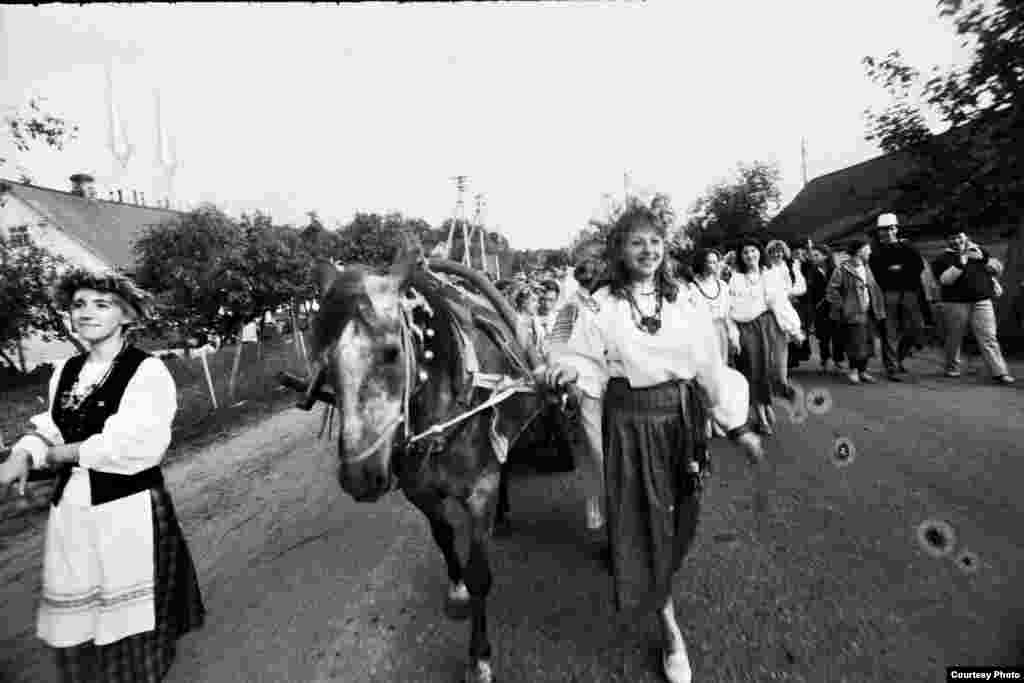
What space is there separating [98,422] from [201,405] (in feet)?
31.6

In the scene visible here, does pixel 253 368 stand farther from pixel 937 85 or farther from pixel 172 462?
pixel 937 85

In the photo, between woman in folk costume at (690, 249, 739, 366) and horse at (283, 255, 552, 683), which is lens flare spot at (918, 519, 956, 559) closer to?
woman in folk costume at (690, 249, 739, 366)

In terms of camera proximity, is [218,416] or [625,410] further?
[218,416]

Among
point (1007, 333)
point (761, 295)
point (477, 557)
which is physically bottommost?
point (477, 557)

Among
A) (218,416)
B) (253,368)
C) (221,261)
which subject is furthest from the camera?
(253,368)

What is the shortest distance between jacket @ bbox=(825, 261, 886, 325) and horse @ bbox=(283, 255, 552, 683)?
634cm

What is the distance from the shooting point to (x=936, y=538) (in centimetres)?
320

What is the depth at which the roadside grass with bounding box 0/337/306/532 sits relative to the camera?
7070mm

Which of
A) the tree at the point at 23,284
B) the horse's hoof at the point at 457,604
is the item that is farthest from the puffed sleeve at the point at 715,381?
the tree at the point at 23,284

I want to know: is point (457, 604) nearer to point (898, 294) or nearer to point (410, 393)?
point (410, 393)

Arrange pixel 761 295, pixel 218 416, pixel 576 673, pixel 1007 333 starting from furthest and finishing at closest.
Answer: pixel 218 416, pixel 1007 333, pixel 761 295, pixel 576 673

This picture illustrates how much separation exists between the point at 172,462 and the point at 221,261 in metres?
6.67

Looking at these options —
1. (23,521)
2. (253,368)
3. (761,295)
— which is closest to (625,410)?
(761,295)

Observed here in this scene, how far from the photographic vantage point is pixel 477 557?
2.46 metres
